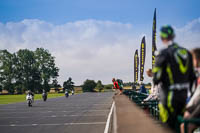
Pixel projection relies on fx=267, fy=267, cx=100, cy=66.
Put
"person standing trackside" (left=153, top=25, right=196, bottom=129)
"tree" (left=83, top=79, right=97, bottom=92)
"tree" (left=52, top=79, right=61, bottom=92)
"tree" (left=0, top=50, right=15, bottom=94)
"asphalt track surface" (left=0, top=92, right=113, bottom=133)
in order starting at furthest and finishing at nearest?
"tree" (left=83, top=79, right=97, bottom=92) → "tree" (left=52, top=79, right=61, bottom=92) → "tree" (left=0, top=50, right=15, bottom=94) → "asphalt track surface" (left=0, top=92, right=113, bottom=133) → "person standing trackside" (left=153, top=25, right=196, bottom=129)

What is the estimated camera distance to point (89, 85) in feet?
404

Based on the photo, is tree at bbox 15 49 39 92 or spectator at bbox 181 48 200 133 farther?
tree at bbox 15 49 39 92

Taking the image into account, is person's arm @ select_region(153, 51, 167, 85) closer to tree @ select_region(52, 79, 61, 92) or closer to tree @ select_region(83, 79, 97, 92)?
tree @ select_region(52, 79, 61, 92)

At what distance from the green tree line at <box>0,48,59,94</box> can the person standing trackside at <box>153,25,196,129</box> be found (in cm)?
10206

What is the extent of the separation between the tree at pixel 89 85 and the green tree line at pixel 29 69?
66.3 ft

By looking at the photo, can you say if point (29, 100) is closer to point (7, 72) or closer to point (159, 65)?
point (159, 65)

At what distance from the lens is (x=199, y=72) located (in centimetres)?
362

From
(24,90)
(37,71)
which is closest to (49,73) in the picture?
(37,71)

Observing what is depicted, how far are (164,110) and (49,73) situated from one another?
339 ft

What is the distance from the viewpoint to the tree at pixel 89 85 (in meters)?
123

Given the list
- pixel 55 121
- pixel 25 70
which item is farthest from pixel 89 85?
pixel 55 121

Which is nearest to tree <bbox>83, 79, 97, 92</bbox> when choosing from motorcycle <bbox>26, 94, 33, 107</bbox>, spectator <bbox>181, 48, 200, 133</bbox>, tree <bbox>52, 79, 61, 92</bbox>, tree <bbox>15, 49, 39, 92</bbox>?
tree <bbox>52, 79, 61, 92</bbox>

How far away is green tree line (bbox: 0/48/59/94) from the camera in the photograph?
101 m

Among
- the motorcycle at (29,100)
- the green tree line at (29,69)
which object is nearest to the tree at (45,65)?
the green tree line at (29,69)
